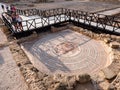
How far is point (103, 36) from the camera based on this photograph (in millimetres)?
10625

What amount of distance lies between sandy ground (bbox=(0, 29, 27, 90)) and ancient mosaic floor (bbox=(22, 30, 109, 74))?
1.41 meters

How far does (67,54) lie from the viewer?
906 centimetres

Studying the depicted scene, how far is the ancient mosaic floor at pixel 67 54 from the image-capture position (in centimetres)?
786

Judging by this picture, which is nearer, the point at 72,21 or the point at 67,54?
the point at 67,54

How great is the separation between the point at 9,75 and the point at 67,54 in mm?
3919

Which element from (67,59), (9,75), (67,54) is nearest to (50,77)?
(9,75)

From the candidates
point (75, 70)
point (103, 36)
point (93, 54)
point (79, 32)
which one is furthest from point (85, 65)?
point (79, 32)

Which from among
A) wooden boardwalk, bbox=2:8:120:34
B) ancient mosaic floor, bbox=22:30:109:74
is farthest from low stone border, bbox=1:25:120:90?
wooden boardwalk, bbox=2:8:120:34

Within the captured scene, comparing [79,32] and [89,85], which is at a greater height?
[79,32]

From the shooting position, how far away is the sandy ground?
5637mm

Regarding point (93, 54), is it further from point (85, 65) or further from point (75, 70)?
point (75, 70)

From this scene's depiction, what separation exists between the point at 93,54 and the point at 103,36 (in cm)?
234

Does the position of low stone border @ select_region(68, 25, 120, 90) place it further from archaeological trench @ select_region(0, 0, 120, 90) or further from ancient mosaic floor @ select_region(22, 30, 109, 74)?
ancient mosaic floor @ select_region(22, 30, 109, 74)

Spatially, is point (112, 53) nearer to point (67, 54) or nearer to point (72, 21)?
point (67, 54)
